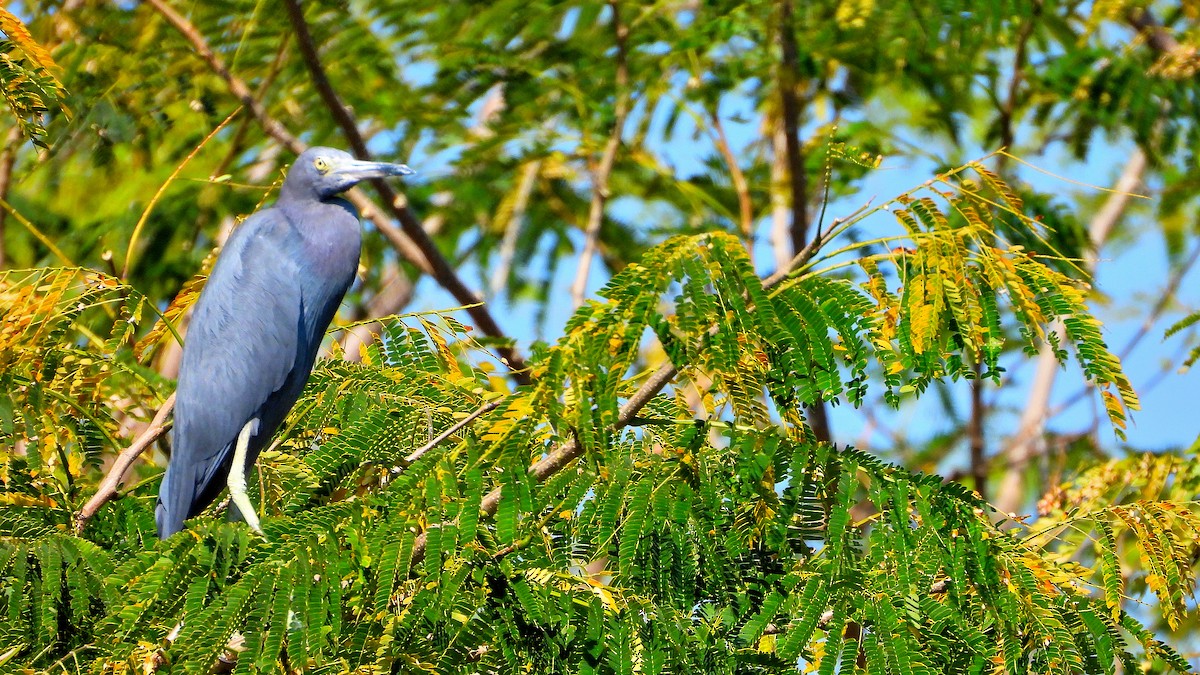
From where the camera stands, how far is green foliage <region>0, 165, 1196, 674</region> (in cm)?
237

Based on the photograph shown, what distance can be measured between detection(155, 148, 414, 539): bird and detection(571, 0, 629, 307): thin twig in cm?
212

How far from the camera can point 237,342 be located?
4129mm

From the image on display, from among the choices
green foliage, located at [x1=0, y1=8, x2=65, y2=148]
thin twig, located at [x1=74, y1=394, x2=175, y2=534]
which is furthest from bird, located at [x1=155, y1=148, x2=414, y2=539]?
green foliage, located at [x1=0, y1=8, x2=65, y2=148]

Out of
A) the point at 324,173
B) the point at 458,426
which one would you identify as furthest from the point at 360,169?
the point at 458,426

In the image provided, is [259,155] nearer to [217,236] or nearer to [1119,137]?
[217,236]

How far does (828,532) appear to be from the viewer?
2.46m

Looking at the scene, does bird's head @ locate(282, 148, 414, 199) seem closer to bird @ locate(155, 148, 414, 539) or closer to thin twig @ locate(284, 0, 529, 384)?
bird @ locate(155, 148, 414, 539)

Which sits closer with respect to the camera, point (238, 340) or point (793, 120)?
point (238, 340)

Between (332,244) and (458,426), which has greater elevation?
(332,244)

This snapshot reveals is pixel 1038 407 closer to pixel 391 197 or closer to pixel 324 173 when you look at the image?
pixel 391 197

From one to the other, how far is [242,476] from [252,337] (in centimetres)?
49

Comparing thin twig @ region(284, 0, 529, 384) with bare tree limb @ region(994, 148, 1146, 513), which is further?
bare tree limb @ region(994, 148, 1146, 513)

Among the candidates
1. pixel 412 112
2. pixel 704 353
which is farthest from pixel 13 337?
pixel 412 112

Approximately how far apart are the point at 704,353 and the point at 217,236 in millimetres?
5405
